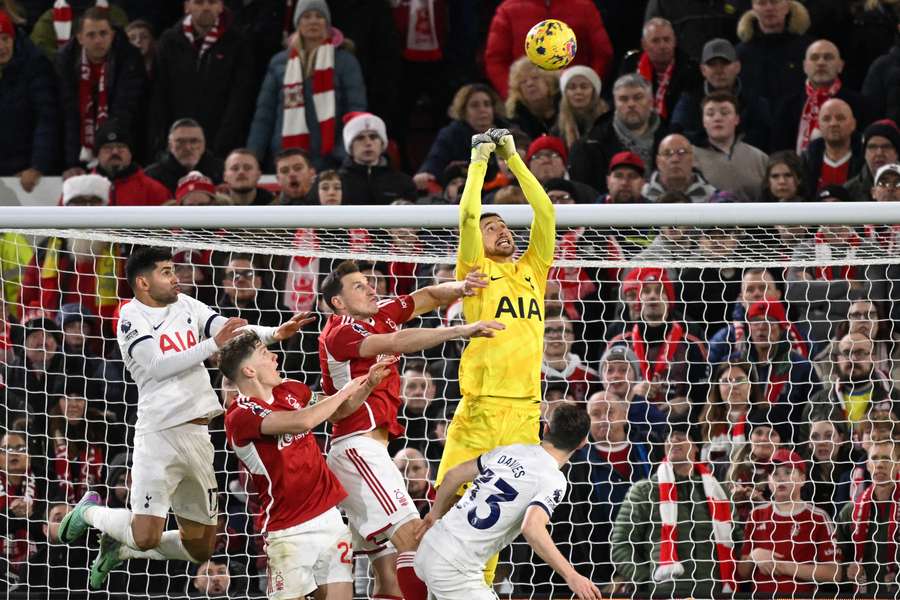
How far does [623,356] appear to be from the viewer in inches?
409

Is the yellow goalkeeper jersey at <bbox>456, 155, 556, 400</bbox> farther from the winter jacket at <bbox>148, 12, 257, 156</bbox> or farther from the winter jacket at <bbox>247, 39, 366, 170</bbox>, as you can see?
the winter jacket at <bbox>148, 12, 257, 156</bbox>

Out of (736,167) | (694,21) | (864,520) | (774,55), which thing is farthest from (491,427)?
(694,21)

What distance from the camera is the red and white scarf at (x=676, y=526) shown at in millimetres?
9805

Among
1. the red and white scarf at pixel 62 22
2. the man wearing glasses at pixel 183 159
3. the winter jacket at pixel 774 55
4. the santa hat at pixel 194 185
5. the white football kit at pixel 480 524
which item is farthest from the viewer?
the red and white scarf at pixel 62 22

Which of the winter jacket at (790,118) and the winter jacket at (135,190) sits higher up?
the winter jacket at (790,118)

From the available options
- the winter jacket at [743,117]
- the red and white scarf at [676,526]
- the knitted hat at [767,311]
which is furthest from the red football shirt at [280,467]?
the winter jacket at [743,117]

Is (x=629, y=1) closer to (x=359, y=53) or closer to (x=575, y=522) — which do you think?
(x=359, y=53)

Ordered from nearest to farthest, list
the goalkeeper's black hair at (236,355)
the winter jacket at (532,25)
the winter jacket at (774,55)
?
the goalkeeper's black hair at (236,355), the winter jacket at (774,55), the winter jacket at (532,25)

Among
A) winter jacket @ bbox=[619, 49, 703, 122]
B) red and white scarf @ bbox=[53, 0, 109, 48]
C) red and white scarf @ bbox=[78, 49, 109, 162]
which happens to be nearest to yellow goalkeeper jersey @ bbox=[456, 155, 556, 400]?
winter jacket @ bbox=[619, 49, 703, 122]

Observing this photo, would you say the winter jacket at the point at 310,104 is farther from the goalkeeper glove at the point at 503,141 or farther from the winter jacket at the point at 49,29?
the goalkeeper glove at the point at 503,141

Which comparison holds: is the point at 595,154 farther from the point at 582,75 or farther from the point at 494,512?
the point at 494,512

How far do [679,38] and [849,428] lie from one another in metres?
3.88

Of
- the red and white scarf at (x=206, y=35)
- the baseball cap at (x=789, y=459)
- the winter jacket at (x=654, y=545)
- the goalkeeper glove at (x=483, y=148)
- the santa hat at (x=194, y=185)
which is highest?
the red and white scarf at (x=206, y=35)

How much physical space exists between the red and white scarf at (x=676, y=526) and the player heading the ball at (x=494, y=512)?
63.7 inches
